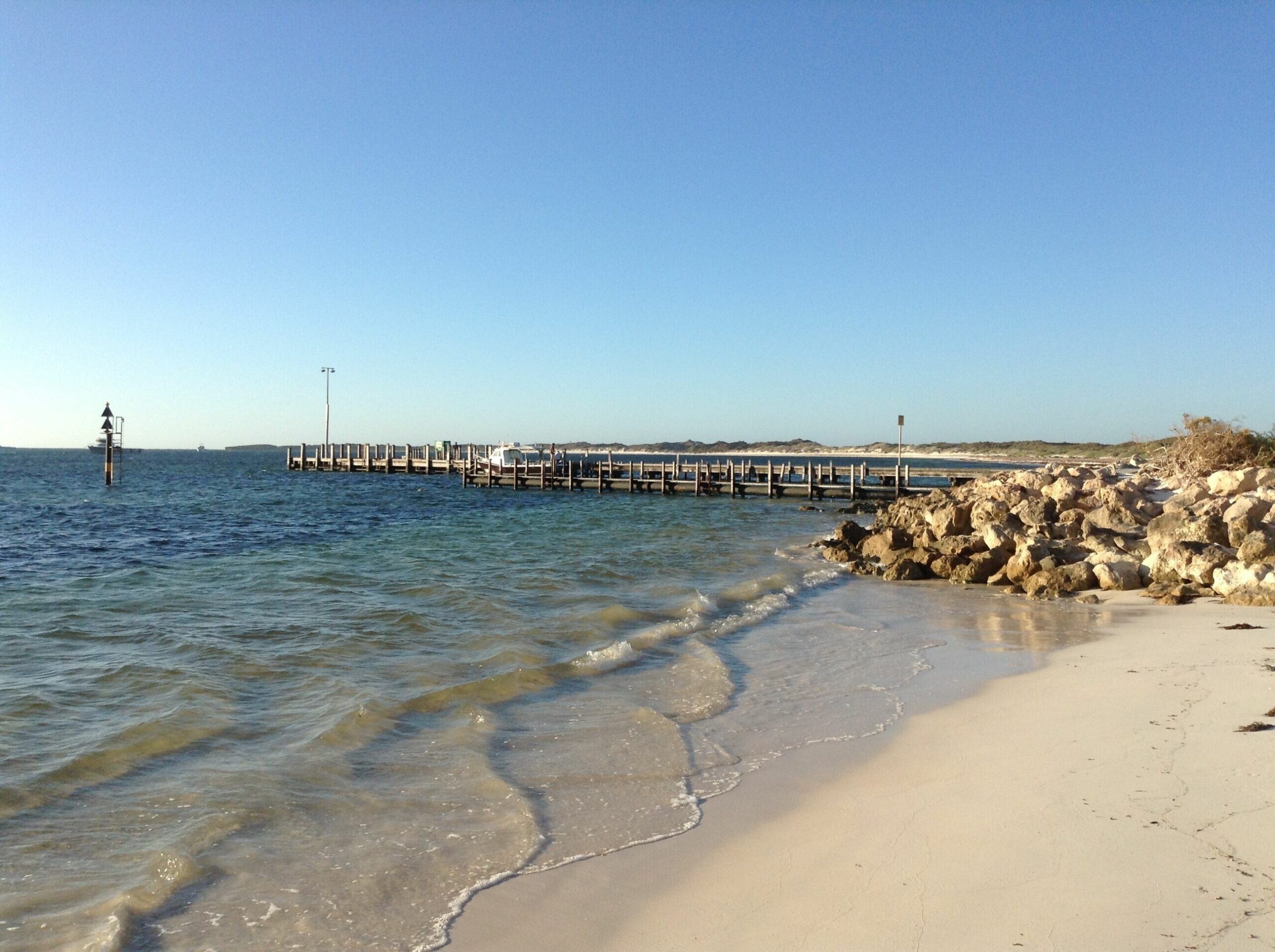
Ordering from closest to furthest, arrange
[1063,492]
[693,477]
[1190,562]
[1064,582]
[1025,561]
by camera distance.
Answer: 1. [1190,562]
2. [1064,582]
3. [1025,561]
4. [1063,492]
5. [693,477]

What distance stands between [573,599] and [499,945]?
31.2ft

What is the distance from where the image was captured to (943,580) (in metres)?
15.4

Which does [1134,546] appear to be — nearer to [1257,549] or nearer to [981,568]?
[981,568]

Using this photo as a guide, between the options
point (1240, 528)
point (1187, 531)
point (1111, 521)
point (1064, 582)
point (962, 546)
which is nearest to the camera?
point (1240, 528)

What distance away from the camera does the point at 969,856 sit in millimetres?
Answer: 4395

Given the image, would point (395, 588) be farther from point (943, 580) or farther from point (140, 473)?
point (140, 473)

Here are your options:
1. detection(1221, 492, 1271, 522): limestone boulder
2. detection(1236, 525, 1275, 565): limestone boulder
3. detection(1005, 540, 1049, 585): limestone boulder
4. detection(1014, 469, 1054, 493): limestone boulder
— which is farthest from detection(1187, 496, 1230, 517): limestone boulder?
detection(1014, 469, 1054, 493): limestone boulder

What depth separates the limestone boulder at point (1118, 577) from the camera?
42.3 feet

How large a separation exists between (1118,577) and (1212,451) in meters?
12.3

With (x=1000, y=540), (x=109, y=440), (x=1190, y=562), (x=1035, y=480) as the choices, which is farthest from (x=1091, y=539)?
(x=109, y=440)

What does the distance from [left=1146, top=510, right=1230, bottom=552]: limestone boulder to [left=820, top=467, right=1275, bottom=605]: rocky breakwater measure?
0.06ft

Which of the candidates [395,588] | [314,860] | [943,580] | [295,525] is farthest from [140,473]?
[314,860]

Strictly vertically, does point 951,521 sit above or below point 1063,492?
below

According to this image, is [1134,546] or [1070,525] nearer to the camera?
[1134,546]
